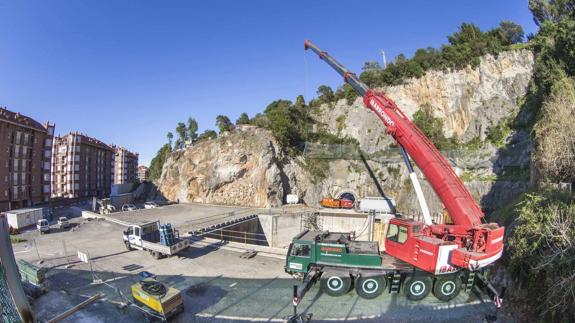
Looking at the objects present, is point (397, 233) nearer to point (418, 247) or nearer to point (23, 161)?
point (418, 247)

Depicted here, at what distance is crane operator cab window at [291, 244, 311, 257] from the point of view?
12.8 m

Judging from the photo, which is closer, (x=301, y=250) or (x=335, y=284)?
(x=335, y=284)

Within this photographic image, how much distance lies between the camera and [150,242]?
18328 millimetres

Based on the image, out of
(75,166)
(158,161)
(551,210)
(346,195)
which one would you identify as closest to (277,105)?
(346,195)

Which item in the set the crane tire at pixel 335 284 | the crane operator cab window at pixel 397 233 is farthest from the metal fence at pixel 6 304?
the crane operator cab window at pixel 397 233

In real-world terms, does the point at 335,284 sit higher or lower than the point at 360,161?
lower

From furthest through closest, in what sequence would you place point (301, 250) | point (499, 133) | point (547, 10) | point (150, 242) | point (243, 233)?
point (499, 133) → point (547, 10) → point (243, 233) → point (150, 242) → point (301, 250)

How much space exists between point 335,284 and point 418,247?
12.1 ft

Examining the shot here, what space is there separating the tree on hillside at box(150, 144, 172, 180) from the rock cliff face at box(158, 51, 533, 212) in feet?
58.5

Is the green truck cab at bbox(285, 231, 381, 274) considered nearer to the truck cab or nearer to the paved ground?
the truck cab

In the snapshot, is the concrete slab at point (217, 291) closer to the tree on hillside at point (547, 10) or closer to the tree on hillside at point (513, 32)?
the tree on hillside at point (547, 10)

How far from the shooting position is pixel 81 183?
7619 cm

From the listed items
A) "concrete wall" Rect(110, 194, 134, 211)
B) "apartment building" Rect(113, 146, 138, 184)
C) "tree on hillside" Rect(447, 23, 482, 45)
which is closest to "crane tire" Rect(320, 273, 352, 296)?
"concrete wall" Rect(110, 194, 134, 211)

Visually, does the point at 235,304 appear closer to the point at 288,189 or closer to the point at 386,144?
the point at 288,189
